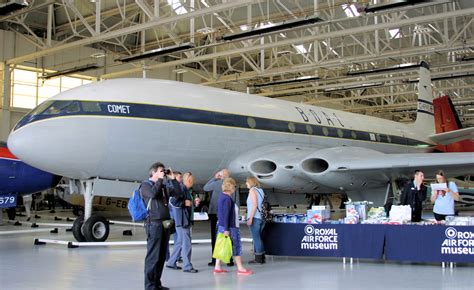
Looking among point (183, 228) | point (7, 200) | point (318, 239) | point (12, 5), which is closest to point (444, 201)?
point (318, 239)

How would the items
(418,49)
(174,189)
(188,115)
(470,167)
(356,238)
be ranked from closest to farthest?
(174,189)
(356,238)
(188,115)
(470,167)
(418,49)

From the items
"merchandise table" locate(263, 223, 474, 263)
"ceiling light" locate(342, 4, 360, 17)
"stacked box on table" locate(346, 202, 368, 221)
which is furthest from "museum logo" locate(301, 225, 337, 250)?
"ceiling light" locate(342, 4, 360, 17)

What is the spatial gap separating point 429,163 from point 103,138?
22.5ft

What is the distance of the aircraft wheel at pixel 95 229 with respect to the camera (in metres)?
10.2

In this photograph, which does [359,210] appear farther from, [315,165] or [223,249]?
[315,165]

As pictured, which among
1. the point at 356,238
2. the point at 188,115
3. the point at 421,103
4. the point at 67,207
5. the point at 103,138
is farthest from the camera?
the point at 67,207

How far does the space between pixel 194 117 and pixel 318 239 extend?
14.5 feet

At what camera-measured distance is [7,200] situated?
14219mm

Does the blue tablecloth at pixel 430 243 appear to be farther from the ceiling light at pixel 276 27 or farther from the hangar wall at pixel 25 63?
the hangar wall at pixel 25 63

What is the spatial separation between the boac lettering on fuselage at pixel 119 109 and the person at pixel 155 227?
479 cm

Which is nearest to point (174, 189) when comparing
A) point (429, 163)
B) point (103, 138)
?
point (103, 138)

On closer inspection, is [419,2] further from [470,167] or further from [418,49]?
[418,49]

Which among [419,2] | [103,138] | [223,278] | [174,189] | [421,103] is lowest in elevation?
[223,278]

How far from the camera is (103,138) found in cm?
1038
